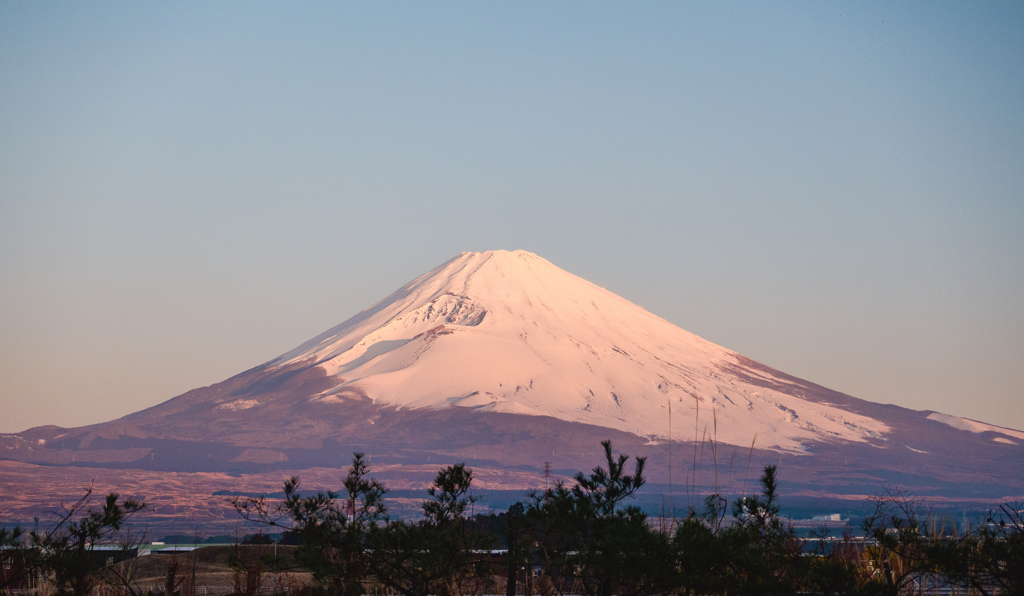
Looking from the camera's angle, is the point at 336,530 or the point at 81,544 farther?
the point at 81,544

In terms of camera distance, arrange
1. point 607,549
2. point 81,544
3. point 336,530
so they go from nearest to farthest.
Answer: point 607,549, point 336,530, point 81,544

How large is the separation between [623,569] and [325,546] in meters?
1.86

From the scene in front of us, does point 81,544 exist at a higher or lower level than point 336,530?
lower

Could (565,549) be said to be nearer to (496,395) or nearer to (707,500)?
(707,500)

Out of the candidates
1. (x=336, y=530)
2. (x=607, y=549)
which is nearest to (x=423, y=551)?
(x=336, y=530)

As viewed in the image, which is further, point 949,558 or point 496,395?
point 496,395

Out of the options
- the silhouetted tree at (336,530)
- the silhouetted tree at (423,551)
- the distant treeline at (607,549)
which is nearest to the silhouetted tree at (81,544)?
the distant treeline at (607,549)

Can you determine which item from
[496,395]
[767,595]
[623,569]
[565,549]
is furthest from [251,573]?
[496,395]

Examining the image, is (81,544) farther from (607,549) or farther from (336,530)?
(607,549)

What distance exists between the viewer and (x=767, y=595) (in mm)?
6332

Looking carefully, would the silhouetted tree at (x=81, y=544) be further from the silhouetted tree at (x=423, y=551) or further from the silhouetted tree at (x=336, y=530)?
the silhouetted tree at (x=423, y=551)

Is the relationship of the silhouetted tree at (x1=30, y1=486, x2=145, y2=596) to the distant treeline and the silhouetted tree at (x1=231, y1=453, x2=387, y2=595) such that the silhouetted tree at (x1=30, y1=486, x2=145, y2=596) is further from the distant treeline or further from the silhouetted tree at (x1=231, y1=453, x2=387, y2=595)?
the silhouetted tree at (x1=231, y1=453, x2=387, y2=595)

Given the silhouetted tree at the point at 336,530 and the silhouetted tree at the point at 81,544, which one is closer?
the silhouetted tree at the point at 336,530

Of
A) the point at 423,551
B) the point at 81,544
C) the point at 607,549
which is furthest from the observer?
A: the point at 81,544
